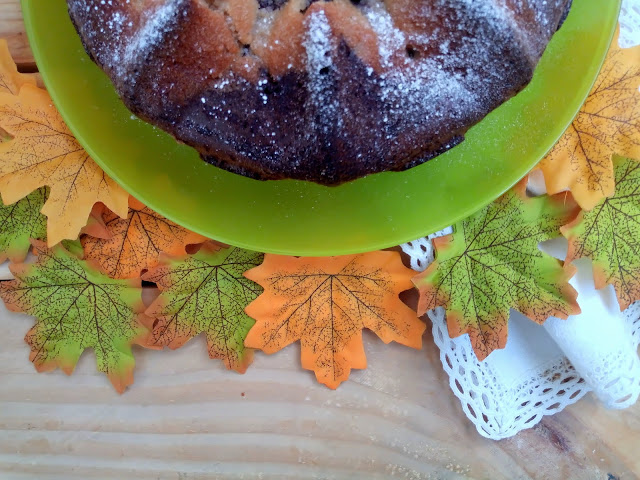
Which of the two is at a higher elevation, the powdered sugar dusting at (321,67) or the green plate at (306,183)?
the powdered sugar dusting at (321,67)

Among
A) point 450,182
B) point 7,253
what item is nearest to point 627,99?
point 450,182

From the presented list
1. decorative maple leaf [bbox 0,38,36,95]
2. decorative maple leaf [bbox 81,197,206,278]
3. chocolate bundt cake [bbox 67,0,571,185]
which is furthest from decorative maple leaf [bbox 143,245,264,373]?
decorative maple leaf [bbox 0,38,36,95]

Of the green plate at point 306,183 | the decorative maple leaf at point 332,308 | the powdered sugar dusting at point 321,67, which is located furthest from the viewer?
the decorative maple leaf at point 332,308

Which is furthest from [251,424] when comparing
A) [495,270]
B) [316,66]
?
[316,66]

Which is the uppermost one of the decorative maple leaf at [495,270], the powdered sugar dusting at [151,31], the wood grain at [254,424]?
the powdered sugar dusting at [151,31]

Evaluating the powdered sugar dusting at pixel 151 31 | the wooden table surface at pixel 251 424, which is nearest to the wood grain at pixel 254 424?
the wooden table surface at pixel 251 424

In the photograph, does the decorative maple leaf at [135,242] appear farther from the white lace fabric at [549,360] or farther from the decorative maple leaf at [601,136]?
the decorative maple leaf at [601,136]

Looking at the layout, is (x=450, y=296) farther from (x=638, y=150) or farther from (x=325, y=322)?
(x=638, y=150)

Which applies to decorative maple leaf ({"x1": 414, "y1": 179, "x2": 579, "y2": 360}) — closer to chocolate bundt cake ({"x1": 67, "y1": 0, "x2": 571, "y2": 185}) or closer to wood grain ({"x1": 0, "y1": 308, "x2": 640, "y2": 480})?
wood grain ({"x1": 0, "y1": 308, "x2": 640, "y2": 480})
